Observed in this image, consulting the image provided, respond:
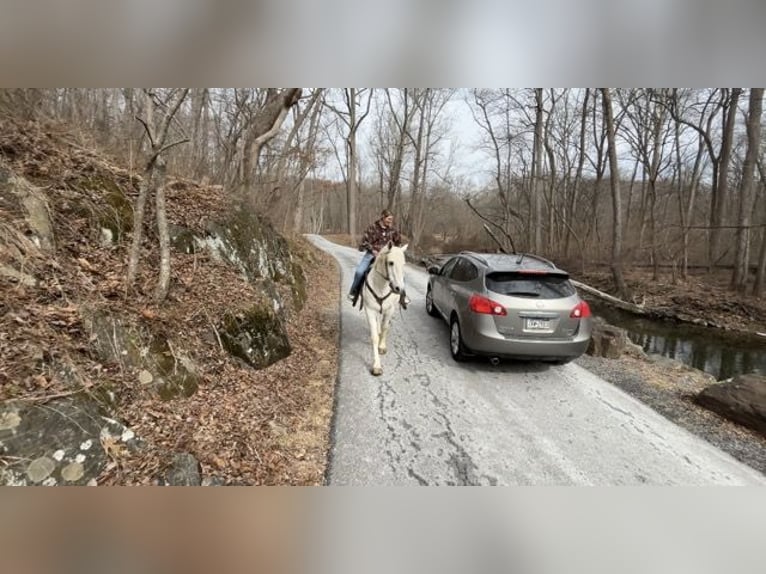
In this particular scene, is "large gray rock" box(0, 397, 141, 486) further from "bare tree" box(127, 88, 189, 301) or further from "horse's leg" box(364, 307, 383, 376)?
"horse's leg" box(364, 307, 383, 376)

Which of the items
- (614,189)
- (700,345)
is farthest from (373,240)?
(614,189)

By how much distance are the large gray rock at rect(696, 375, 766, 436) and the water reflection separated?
13.8 feet

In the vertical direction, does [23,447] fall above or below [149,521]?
above

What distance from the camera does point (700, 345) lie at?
32.4 feet

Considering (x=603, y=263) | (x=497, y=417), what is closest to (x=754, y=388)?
(x=497, y=417)

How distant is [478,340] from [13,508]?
4.32 meters

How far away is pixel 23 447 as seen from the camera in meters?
2.10

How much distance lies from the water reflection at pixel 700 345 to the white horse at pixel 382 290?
289 inches

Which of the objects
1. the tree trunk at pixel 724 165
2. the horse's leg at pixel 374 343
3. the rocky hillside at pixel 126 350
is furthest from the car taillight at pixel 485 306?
the tree trunk at pixel 724 165

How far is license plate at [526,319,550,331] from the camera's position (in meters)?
4.62

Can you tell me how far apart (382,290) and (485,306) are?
58.7 inches

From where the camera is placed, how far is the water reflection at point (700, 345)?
8383 mm

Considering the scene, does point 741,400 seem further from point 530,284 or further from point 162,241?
point 162,241
